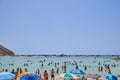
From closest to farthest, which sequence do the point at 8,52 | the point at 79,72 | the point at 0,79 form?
the point at 0,79
the point at 8,52
the point at 79,72

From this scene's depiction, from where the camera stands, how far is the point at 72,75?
52.8 feet

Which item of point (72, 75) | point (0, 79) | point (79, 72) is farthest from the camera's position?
point (79, 72)

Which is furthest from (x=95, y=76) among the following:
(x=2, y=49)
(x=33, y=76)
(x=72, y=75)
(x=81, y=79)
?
(x=2, y=49)

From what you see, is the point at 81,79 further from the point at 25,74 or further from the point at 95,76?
the point at 25,74

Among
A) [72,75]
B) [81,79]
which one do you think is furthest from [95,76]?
[72,75]

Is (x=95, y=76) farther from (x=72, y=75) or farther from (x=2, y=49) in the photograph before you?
(x=2, y=49)

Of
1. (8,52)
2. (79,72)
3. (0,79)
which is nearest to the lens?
(0,79)

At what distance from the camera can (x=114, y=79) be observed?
1444 cm

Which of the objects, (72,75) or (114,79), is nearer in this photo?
(114,79)

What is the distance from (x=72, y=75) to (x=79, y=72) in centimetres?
141

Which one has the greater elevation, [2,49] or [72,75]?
[2,49]

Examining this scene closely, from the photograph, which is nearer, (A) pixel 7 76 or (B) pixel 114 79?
(A) pixel 7 76

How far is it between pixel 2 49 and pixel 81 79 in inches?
292

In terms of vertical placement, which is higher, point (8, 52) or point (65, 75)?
point (8, 52)
